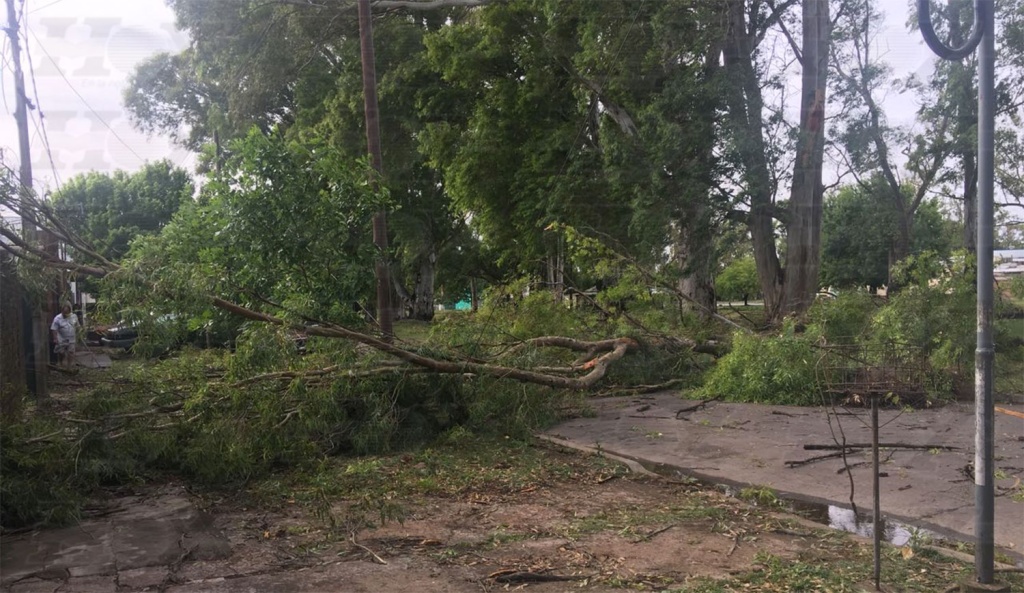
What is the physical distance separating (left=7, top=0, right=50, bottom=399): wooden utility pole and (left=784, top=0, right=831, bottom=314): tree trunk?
41.6 ft

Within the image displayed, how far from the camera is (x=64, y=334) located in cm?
1328

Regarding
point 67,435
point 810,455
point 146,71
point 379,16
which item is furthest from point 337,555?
point 146,71

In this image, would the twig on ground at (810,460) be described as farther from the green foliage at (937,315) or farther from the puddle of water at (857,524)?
the green foliage at (937,315)

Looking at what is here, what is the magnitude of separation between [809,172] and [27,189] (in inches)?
535

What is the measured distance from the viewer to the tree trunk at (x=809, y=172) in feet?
51.2

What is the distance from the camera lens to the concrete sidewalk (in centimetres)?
616

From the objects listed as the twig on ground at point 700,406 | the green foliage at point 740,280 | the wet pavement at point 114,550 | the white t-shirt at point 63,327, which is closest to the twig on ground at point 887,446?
the twig on ground at point 700,406

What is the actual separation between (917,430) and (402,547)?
21.3ft

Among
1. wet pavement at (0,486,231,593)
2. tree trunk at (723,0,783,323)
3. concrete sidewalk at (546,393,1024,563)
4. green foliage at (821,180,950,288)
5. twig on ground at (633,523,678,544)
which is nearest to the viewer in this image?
wet pavement at (0,486,231,593)

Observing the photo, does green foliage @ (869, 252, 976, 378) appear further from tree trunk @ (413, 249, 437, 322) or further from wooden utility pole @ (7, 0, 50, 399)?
tree trunk @ (413, 249, 437, 322)

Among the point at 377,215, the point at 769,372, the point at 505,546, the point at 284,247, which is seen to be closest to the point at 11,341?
the point at 284,247

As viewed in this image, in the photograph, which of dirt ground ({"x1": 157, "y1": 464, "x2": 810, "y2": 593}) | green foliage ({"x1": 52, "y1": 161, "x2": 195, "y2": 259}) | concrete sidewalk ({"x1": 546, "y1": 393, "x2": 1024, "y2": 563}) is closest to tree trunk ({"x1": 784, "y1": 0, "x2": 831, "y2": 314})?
concrete sidewalk ({"x1": 546, "y1": 393, "x2": 1024, "y2": 563})

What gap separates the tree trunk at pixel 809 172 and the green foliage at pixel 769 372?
396cm

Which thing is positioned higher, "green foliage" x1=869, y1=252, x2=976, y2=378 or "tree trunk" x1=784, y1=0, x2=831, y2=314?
"tree trunk" x1=784, y1=0, x2=831, y2=314
